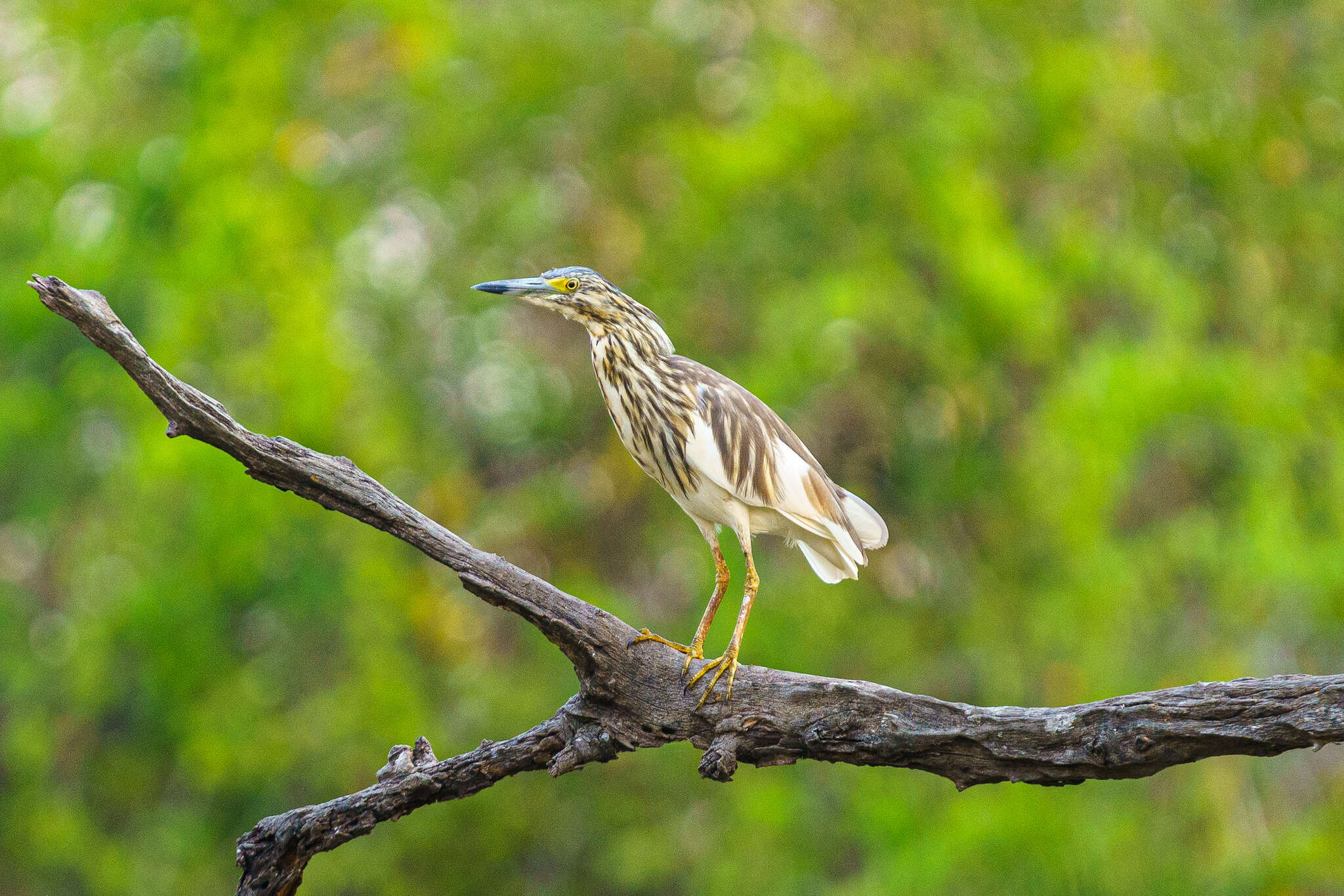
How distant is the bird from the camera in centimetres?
264

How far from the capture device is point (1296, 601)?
6547mm

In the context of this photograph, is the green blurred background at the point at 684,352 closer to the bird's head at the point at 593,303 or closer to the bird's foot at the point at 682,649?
the bird's head at the point at 593,303

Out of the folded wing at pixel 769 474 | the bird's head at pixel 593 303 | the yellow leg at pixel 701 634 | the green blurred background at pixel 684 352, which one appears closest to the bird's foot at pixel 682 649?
the yellow leg at pixel 701 634

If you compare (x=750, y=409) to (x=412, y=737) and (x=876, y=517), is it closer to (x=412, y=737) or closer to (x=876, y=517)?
(x=876, y=517)

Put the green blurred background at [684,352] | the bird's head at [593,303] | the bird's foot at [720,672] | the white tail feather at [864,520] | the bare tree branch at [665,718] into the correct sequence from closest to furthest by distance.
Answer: the bare tree branch at [665,718], the bird's foot at [720,672], the bird's head at [593,303], the white tail feather at [864,520], the green blurred background at [684,352]

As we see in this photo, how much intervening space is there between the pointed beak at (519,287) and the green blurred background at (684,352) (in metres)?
4.37

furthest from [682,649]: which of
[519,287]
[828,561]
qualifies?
[519,287]

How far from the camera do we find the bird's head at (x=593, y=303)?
263 cm

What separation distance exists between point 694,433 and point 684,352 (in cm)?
518

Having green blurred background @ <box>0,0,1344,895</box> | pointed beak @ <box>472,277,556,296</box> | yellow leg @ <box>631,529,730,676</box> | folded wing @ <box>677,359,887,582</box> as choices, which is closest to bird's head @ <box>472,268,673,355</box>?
pointed beak @ <box>472,277,556,296</box>

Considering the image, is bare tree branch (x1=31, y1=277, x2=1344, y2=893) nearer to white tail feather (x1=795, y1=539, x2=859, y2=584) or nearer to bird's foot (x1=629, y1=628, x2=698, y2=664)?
bird's foot (x1=629, y1=628, x2=698, y2=664)

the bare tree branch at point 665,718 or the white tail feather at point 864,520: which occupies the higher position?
the white tail feather at point 864,520

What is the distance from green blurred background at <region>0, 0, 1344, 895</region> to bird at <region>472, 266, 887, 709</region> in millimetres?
4165

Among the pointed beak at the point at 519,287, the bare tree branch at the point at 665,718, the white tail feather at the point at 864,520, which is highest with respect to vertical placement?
the pointed beak at the point at 519,287
